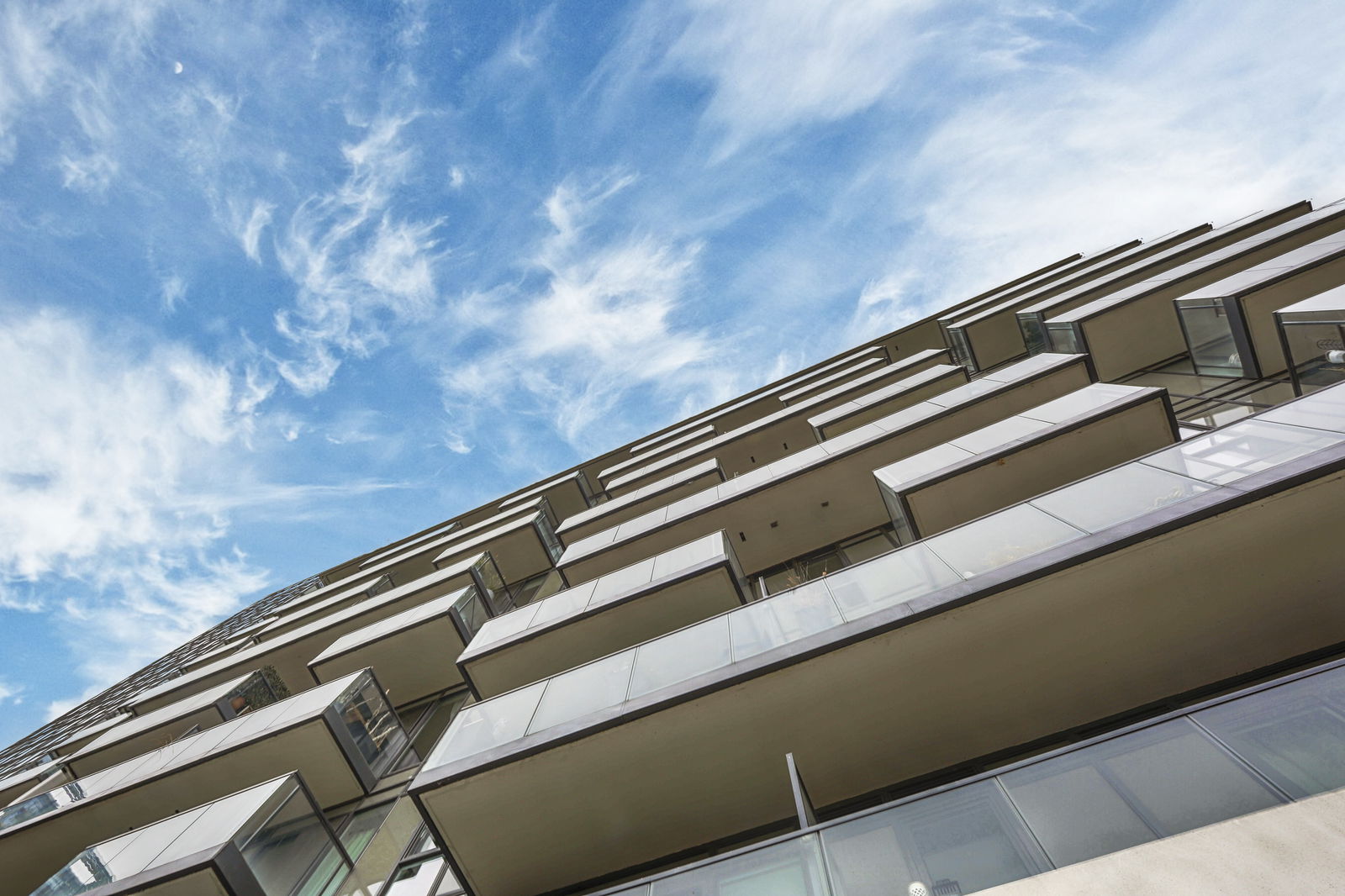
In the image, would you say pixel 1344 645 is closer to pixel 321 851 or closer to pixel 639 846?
pixel 639 846

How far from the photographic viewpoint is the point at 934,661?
6348mm

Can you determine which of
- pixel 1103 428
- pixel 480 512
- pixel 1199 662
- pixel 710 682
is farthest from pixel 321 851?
pixel 480 512

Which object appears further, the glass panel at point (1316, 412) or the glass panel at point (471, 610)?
the glass panel at point (471, 610)

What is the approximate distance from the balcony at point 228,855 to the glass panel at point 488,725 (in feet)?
10.5

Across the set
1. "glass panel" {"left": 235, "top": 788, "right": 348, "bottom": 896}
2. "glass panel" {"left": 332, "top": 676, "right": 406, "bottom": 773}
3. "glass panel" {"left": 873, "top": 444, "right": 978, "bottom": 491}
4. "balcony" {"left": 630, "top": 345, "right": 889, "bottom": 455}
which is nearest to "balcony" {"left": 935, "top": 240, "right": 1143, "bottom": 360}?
"balcony" {"left": 630, "top": 345, "right": 889, "bottom": 455}

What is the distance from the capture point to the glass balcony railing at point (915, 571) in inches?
247

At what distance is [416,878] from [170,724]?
11.1 metres

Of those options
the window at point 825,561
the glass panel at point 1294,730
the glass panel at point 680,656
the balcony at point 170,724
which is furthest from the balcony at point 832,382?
the balcony at point 170,724

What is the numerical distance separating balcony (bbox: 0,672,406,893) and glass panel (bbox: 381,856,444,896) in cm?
307

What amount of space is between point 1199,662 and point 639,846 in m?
6.66

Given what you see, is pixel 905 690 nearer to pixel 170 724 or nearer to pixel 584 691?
pixel 584 691

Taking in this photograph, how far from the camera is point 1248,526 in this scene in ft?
18.8

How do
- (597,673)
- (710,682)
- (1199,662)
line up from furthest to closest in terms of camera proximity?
1. (597,673)
2. (710,682)
3. (1199,662)

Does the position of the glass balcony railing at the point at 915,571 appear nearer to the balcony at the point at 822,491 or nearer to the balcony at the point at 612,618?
the balcony at the point at 612,618
